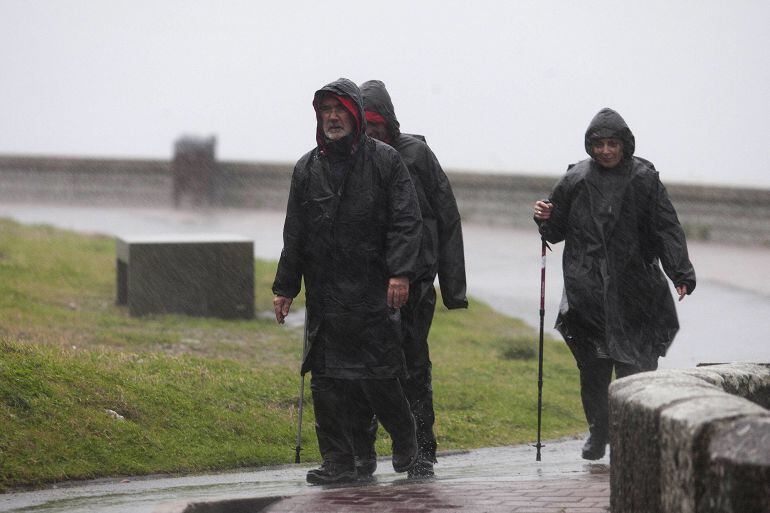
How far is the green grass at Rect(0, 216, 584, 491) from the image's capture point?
805 centimetres

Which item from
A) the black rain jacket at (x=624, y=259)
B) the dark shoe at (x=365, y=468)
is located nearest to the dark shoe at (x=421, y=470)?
the dark shoe at (x=365, y=468)

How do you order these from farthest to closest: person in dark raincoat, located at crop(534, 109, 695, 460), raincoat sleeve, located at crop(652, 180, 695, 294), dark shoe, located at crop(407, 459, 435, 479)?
person in dark raincoat, located at crop(534, 109, 695, 460) → raincoat sleeve, located at crop(652, 180, 695, 294) → dark shoe, located at crop(407, 459, 435, 479)

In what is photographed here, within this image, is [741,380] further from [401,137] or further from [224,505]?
[401,137]

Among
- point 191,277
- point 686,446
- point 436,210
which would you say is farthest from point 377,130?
point 191,277

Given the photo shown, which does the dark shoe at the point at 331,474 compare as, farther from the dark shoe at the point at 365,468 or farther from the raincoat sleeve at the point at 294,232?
the raincoat sleeve at the point at 294,232

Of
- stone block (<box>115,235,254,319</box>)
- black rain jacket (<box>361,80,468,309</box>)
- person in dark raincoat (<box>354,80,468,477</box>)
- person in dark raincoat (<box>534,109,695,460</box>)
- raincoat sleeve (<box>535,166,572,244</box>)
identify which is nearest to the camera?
person in dark raincoat (<box>354,80,468,477</box>)

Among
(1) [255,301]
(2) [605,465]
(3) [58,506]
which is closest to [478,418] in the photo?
(2) [605,465]

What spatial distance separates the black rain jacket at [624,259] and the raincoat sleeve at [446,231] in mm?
A: 890

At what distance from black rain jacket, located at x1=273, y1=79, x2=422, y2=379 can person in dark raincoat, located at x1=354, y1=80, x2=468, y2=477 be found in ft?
1.84

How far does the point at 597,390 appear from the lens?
28.5 ft

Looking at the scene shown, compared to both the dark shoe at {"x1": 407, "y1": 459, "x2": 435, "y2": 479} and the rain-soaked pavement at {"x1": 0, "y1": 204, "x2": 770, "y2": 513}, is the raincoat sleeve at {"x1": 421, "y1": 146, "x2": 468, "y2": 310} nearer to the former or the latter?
the dark shoe at {"x1": 407, "y1": 459, "x2": 435, "y2": 479}

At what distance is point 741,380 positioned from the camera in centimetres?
600

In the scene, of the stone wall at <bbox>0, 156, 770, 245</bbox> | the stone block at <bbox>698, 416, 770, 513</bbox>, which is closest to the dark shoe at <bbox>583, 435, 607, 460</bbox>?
the stone block at <bbox>698, 416, 770, 513</bbox>

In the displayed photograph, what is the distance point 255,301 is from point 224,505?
29.3 ft
